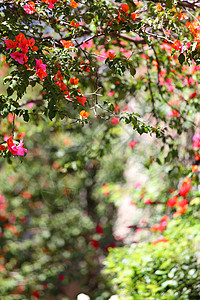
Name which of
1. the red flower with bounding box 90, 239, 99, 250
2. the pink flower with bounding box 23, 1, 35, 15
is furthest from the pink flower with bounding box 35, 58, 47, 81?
the red flower with bounding box 90, 239, 99, 250

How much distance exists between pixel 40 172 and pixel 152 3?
177 inches

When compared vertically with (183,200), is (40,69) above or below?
below

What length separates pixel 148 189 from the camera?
14.6 feet

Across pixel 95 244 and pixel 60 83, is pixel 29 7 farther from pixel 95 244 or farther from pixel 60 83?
pixel 95 244

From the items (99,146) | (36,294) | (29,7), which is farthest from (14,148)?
(36,294)

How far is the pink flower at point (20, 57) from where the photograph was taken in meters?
1.69

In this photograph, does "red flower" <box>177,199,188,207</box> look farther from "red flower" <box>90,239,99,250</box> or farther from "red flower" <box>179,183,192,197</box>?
"red flower" <box>90,239,99,250</box>

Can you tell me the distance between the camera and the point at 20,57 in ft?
5.56

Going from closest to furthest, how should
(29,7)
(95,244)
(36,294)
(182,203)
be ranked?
(29,7), (182,203), (36,294), (95,244)

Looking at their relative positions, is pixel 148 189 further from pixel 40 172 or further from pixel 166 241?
pixel 40 172

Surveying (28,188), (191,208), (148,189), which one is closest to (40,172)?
(28,188)

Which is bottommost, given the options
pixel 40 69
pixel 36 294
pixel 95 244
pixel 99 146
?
pixel 40 69

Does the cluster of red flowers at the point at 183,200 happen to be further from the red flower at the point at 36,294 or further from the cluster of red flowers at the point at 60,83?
the red flower at the point at 36,294

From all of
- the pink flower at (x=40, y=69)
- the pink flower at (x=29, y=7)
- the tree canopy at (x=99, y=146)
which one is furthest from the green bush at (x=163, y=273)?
the pink flower at (x=29, y=7)
